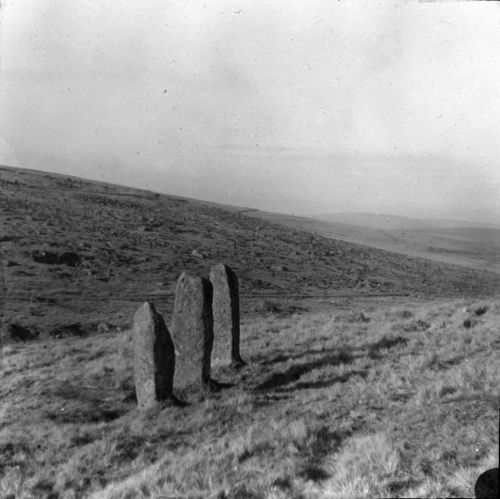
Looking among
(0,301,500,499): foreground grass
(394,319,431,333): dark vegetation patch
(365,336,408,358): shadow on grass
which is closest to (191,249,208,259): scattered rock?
(0,301,500,499): foreground grass

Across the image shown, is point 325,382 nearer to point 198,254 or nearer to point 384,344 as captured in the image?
point 384,344

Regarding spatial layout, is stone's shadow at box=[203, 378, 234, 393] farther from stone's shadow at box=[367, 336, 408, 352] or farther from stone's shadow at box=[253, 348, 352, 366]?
stone's shadow at box=[367, 336, 408, 352]

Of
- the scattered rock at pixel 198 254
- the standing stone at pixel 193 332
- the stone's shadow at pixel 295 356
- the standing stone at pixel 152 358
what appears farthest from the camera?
the scattered rock at pixel 198 254

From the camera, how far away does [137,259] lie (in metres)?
33.2

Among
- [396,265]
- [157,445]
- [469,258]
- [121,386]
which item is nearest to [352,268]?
[396,265]

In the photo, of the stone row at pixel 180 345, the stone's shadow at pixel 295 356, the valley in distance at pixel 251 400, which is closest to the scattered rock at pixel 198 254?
the valley in distance at pixel 251 400

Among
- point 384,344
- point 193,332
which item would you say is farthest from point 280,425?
point 384,344

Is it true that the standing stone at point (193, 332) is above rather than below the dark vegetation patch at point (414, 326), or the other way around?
above

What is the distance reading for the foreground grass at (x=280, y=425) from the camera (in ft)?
21.4

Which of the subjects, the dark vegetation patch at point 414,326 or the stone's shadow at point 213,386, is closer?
the stone's shadow at point 213,386

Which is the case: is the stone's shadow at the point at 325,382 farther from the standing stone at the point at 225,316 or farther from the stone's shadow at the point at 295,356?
the standing stone at the point at 225,316

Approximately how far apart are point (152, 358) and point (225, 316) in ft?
10.1

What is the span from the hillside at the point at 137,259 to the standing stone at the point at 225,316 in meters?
8.94

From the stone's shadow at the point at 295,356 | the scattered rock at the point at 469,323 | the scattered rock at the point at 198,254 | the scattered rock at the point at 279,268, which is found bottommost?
the stone's shadow at the point at 295,356
